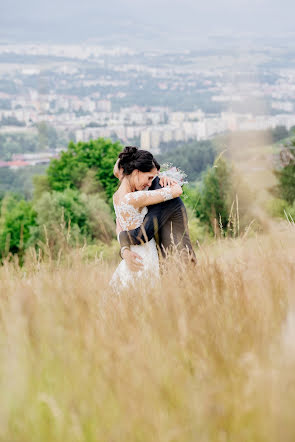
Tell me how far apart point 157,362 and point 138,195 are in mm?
2627

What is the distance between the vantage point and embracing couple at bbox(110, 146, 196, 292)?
3.98 m

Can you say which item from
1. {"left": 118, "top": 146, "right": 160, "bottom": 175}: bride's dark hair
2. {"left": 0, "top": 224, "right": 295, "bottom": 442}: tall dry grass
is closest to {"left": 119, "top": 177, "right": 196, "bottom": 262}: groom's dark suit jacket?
{"left": 118, "top": 146, "right": 160, "bottom": 175}: bride's dark hair

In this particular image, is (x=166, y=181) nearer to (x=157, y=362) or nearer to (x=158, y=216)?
(x=158, y=216)

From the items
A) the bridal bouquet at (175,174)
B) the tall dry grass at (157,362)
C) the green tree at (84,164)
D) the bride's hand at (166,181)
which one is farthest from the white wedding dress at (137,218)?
the green tree at (84,164)

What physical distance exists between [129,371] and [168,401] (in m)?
0.18

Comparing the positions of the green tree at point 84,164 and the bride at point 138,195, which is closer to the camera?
the bride at point 138,195

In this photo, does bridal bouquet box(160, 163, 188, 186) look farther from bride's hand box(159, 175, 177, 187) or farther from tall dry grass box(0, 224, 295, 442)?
tall dry grass box(0, 224, 295, 442)

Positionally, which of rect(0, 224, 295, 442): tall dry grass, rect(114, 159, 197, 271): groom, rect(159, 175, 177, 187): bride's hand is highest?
rect(159, 175, 177, 187): bride's hand

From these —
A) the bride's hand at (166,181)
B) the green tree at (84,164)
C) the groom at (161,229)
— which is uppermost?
the bride's hand at (166,181)

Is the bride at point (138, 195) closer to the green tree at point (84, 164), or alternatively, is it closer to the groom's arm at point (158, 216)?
the groom's arm at point (158, 216)

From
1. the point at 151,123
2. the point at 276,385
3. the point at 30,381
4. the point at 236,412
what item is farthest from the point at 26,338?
the point at 151,123

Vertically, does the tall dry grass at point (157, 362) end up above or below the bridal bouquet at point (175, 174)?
below

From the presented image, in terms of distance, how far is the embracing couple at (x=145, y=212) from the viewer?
3.98 m

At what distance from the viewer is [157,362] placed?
147 cm
